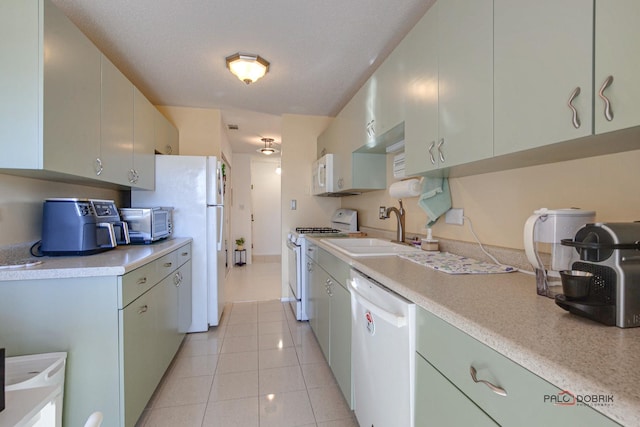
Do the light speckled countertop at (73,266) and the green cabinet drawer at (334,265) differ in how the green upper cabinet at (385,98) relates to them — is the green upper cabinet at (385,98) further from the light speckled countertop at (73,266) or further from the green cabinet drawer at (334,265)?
the light speckled countertop at (73,266)

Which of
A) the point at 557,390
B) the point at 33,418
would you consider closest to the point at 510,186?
the point at 557,390

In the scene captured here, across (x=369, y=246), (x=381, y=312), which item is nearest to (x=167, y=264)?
(x=369, y=246)

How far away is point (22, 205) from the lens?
5.26 ft

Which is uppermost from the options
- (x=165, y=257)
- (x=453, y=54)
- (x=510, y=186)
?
(x=453, y=54)

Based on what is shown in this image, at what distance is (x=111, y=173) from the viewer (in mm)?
1816

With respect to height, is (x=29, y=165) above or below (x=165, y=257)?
above

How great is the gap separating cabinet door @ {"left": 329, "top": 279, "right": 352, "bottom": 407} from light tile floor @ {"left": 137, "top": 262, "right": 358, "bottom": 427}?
0.19 meters

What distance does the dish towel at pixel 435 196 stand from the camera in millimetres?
1731

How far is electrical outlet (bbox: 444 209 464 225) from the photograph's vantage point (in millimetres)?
1643

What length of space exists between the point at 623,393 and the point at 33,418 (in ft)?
4.65

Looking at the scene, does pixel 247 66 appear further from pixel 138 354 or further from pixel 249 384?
pixel 249 384

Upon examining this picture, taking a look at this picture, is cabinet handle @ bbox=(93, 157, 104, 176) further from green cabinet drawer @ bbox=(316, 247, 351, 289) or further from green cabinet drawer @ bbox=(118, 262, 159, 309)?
→ green cabinet drawer @ bbox=(316, 247, 351, 289)

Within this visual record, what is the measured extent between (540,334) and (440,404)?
352mm

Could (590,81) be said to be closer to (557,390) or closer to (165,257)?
(557,390)
